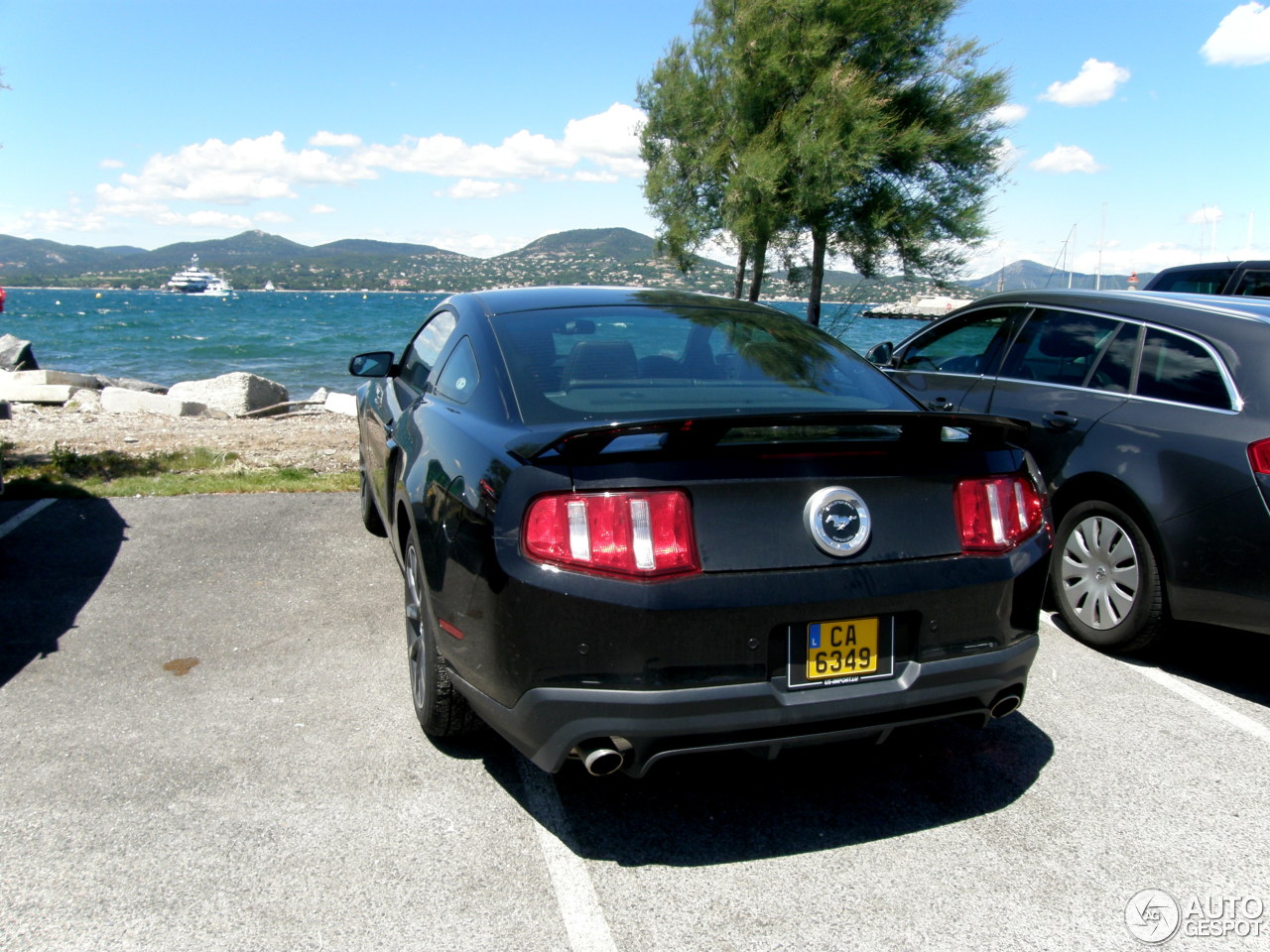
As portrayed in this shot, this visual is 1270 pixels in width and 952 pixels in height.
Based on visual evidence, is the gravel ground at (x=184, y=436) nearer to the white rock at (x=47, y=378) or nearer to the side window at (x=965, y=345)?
the white rock at (x=47, y=378)

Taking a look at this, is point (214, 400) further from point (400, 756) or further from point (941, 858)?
point (941, 858)

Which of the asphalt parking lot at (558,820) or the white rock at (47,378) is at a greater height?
the asphalt parking lot at (558,820)

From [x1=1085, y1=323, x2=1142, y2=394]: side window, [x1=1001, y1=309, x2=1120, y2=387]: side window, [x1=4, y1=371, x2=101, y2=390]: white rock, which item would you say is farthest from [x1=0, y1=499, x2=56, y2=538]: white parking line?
[x1=4, y1=371, x2=101, y2=390]: white rock

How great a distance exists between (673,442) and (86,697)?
9.06 feet

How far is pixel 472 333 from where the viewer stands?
3.79m

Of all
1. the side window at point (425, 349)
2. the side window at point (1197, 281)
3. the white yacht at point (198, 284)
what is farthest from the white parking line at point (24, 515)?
the white yacht at point (198, 284)

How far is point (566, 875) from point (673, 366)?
5.94 ft

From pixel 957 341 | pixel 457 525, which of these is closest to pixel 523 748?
pixel 457 525

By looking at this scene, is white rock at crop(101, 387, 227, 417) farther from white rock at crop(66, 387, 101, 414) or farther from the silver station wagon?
the silver station wagon

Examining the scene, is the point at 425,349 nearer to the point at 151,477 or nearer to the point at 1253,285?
the point at 151,477

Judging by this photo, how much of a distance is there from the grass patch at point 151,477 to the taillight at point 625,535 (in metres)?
5.40

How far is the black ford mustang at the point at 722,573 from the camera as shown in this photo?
253 cm

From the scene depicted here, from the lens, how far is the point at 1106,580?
176 inches

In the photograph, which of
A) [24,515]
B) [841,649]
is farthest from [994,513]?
[24,515]
